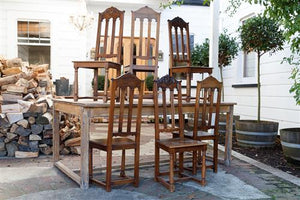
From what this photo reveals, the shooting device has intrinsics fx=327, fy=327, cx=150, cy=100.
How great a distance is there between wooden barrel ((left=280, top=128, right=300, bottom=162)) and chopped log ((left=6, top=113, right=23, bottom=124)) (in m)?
3.54

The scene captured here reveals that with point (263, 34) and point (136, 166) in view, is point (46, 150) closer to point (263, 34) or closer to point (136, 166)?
point (136, 166)

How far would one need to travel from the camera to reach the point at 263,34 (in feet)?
16.9

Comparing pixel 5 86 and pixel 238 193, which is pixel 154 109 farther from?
pixel 5 86

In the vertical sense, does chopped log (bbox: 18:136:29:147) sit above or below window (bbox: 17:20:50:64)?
below

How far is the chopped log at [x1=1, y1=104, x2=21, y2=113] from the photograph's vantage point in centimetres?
459

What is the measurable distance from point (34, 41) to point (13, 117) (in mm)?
4528

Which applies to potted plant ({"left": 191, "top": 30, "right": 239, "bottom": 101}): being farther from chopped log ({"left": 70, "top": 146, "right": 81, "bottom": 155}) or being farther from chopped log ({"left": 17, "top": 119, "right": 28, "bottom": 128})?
chopped log ({"left": 17, "top": 119, "right": 28, "bottom": 128})

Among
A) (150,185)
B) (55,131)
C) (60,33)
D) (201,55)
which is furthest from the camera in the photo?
(60,33)

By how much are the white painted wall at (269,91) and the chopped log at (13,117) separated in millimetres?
4311

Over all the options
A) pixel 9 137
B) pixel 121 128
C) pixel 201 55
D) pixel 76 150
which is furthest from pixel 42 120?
pixel 201 55

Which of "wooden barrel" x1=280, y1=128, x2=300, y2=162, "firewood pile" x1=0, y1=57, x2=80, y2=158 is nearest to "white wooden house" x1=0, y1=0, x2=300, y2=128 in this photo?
"wooden barrel" x1=280, y1=128, x2=300, y2=162

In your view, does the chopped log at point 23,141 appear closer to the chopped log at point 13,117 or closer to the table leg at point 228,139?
the chopped log at point 13,117

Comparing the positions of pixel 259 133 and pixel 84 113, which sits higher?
pixel 84 113


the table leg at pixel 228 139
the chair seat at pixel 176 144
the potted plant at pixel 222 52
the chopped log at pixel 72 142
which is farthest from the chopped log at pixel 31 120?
the potted plant at pixel 222 52
